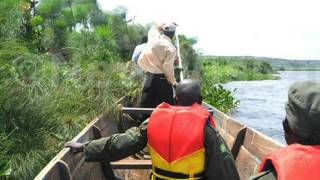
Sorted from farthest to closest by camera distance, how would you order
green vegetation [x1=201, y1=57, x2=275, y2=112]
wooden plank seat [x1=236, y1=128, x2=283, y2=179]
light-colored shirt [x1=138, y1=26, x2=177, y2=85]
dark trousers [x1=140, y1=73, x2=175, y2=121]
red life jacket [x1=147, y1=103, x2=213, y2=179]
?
1. green vegetation [x1=201, y1=57, x2=275, y2=112]
2. dark trousers [x1=140, y1=73, x2=175, y2=121]
3. light-colored shirt [x1=138, y1=26, x2=177, y2=85]
4. wooden plank seat [x1=236, y1=128, x2=283, y2=179]
5. red life jacket [x1=147, y1=103, x2=213, y2=179]

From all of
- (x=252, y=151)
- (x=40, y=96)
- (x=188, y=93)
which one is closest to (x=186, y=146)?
(x=188, y=93)

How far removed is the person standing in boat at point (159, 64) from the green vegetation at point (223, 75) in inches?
406

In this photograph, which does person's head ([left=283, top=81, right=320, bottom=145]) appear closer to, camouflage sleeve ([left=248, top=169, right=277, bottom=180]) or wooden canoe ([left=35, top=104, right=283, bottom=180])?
camouflage sleeve ([left=248, top=169, right=277, bottom=180])

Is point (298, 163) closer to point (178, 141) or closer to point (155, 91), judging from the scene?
point (178, 141)

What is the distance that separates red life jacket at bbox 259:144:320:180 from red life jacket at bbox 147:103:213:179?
1131 mm

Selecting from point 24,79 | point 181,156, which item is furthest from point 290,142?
point 24,79

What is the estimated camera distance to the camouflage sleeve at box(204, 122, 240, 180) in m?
2.75

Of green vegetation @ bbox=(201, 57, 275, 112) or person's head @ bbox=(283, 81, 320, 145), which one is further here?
green vegetation @ bbox=(201, 57, 275, 112)

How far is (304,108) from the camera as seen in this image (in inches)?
60.0

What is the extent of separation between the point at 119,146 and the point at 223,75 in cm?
4633

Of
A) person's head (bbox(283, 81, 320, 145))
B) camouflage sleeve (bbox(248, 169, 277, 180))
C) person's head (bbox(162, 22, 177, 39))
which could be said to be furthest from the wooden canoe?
person's head (bbox(283, 81, 320, 145))

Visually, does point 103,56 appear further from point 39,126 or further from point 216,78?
point 216,78

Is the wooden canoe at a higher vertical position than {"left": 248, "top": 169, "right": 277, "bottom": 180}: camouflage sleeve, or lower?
lower

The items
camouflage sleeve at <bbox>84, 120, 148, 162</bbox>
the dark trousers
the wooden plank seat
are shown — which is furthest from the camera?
the dark trousers
